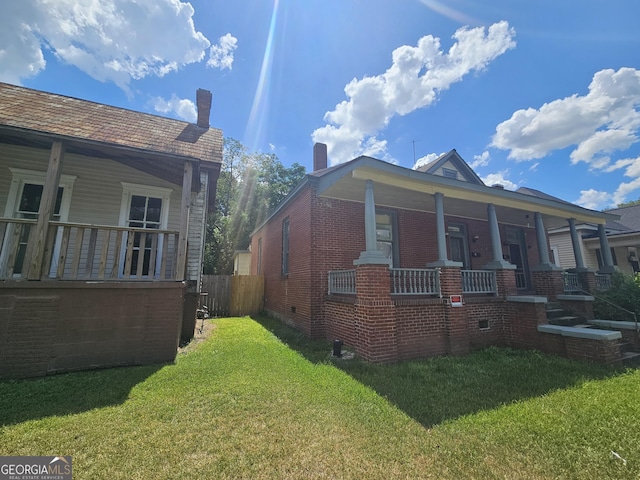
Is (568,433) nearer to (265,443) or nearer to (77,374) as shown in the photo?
(265,443)

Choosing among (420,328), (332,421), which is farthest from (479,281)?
(332,421)

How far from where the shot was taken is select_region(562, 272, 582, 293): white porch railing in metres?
8.62

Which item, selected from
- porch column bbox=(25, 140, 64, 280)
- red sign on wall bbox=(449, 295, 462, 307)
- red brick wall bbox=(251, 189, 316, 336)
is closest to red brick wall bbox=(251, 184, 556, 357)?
red brick wall bbox=(251, 189, 316, 336)

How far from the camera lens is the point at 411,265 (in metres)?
8.97

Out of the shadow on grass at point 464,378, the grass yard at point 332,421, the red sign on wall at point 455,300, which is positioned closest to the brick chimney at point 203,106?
the grass yard at point 332,421

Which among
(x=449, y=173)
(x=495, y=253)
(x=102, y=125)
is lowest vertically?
(x=495, y=253)

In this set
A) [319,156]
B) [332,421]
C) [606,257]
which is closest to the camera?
[332,421]

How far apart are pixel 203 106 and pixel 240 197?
1997 cm

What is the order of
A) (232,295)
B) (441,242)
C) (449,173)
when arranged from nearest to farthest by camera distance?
1. (441,242)
2. (449,173)
3. (232,295)

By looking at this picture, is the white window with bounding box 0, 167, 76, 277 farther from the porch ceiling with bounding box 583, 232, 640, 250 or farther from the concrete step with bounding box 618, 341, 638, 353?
the porch ceiling with bounding box 583, 232, 640, 250

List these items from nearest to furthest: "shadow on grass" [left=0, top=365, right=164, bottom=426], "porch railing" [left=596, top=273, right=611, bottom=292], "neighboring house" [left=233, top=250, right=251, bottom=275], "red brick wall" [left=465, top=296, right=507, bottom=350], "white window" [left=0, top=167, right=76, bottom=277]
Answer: "shadow on grass" [left=0, top=365, right=164, bottom=426] < "white window" [left=0, top=167, right=76, bottom=277] < "red brick wall" [left=465, top=296, right=507, bottom=350] < "porch railing" [left=596, top=273, right=611, bottom=292] < "neighboring house" [left=233, top=250, right=251, bottom=275]

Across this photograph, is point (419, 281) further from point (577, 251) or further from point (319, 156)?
point (319, 156)

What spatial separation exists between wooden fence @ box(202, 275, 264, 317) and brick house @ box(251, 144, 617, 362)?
2.23m

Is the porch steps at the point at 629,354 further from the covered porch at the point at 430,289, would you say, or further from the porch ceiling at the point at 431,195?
the porch ceiling at the point at 431,195
